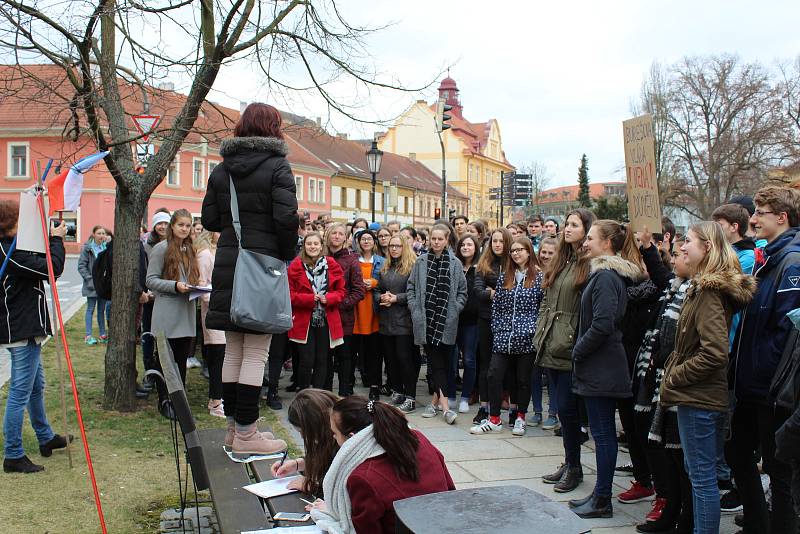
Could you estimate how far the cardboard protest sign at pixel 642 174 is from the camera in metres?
6.00

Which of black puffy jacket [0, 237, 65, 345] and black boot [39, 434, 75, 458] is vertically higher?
black puffy jacket [0, 237, 65, 345]

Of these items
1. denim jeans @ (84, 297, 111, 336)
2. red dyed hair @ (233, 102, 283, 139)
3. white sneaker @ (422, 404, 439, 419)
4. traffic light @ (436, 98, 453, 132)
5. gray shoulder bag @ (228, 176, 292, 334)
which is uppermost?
traffic light @ (436, 98, 453, 132)

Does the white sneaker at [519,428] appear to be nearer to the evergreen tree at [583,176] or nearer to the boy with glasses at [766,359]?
the boy with glasses at [766,359]

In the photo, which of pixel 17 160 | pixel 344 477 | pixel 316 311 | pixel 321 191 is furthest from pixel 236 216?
pixel 321 191

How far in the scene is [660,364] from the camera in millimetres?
5023

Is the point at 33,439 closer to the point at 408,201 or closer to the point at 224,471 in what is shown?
the point at 224,471

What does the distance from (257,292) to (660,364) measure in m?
2.66

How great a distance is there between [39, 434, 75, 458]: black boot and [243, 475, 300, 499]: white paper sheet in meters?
2.65

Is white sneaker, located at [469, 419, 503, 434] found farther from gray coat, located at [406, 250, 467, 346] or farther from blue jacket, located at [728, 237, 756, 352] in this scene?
blue jacket, located at [728, 237, 756, 352]

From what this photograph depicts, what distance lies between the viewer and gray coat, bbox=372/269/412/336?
8773 millimetres

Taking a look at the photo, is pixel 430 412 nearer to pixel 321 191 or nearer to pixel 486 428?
pixel 486 428

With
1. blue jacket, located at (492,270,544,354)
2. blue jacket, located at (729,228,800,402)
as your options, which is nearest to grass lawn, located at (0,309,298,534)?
blue jacket, located at (492,270,544,354)

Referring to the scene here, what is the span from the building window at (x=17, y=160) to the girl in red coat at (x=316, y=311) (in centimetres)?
3961

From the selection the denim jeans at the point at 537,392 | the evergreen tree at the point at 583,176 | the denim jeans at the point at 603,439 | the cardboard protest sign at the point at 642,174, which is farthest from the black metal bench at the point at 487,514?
the evergreen tree at the point at 583,176
